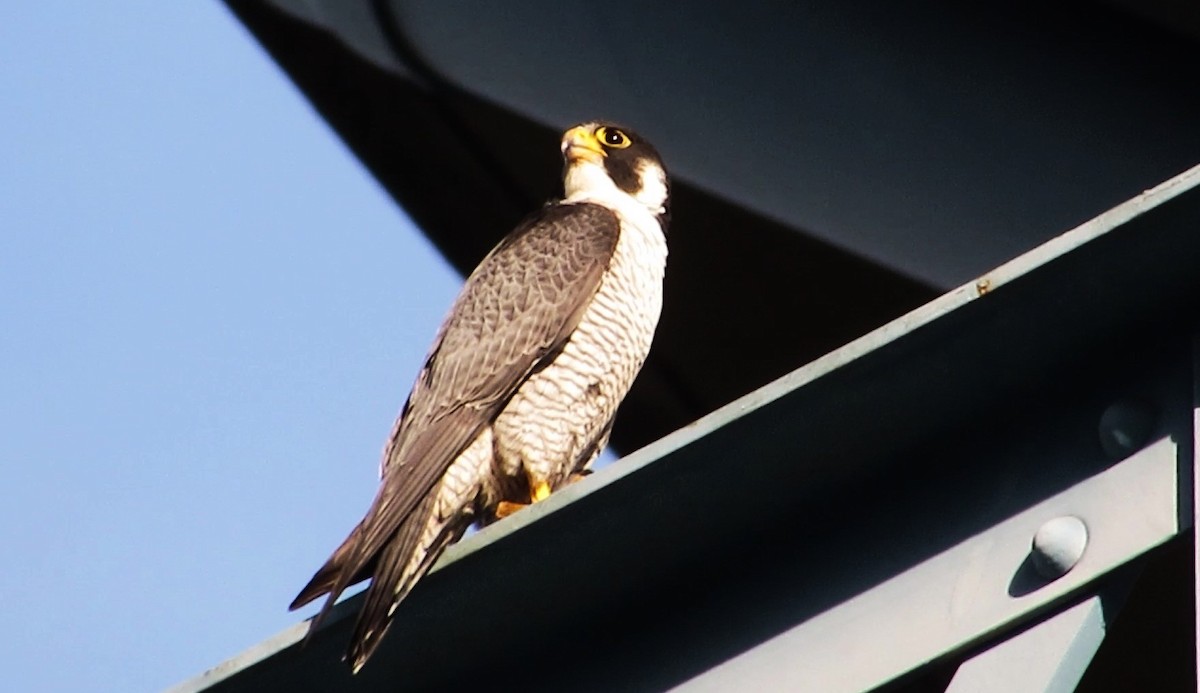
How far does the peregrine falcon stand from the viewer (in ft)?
11.8

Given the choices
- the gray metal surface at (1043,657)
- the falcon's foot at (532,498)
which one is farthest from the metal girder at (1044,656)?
the falcon's foot at (532,498)

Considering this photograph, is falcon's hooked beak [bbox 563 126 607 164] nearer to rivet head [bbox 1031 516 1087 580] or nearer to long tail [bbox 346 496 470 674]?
long tail [bbox 346 496 470 674]

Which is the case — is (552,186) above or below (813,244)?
above

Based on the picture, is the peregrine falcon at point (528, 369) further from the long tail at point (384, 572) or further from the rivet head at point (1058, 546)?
the rivet head at point (1058, 546)

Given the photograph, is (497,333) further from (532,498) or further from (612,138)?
→ (612,138)

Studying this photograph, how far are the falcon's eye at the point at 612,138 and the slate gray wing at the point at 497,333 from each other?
0.28 meters

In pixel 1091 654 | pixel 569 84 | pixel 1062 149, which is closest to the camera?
pixel 1091 654

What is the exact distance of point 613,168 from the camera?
4.67 meters

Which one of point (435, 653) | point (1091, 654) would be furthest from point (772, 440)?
point (435, 653)

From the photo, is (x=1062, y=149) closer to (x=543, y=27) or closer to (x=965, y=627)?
(x=543, y=27)

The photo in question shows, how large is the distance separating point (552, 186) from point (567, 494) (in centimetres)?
314

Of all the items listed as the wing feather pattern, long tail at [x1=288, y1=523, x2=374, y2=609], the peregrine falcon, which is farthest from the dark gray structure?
the peregrine falcon

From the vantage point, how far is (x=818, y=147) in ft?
13.1

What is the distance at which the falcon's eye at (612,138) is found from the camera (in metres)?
4.58
